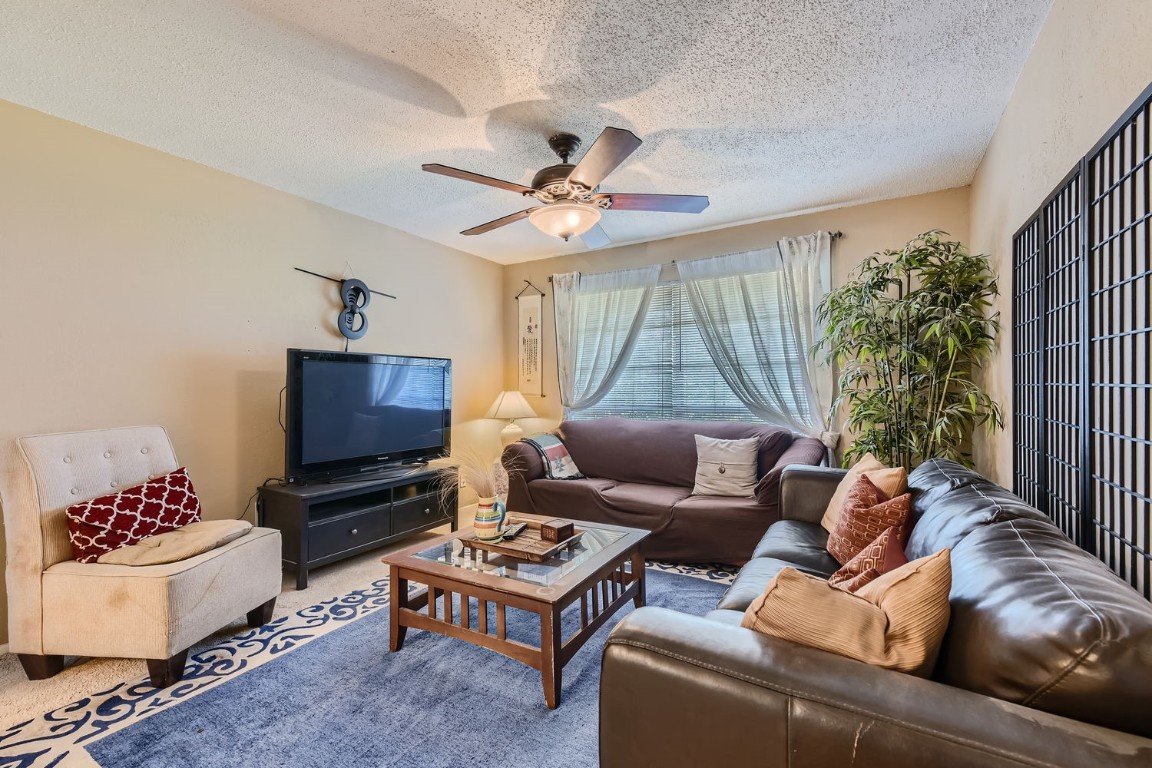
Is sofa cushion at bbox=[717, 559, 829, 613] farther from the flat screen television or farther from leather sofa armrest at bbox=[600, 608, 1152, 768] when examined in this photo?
the flat screen television

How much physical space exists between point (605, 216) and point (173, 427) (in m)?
3.06

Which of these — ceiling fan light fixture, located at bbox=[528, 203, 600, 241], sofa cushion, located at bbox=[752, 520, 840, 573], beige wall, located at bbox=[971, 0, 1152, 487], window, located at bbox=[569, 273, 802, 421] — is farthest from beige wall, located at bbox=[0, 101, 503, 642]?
beige wall, located at bbox=[971, 0, 1152, 487]

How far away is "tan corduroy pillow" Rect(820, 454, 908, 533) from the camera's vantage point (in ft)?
6.69

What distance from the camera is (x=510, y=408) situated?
179 inches

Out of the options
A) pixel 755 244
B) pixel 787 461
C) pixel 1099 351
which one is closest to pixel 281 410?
pixel 787 461

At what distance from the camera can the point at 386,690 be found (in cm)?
193

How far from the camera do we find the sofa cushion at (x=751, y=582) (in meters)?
1.70

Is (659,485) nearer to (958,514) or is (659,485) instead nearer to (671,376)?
(671,376)

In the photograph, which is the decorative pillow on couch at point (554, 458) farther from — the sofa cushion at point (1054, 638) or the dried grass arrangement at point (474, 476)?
the sofa cushion at point (1054, 638)

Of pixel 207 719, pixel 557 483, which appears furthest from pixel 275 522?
pixel 557 483

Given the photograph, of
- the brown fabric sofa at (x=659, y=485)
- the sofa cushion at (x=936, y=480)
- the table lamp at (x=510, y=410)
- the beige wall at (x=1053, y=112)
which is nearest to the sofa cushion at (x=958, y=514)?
the sofa cushion at (x=936, y=480)

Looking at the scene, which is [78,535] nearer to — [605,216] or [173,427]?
[173,427]

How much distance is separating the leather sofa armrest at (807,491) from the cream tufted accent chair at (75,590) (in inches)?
108

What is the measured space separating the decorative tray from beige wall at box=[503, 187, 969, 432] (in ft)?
8.09
